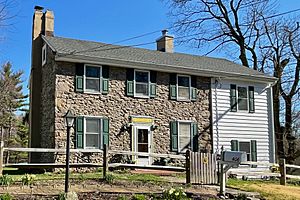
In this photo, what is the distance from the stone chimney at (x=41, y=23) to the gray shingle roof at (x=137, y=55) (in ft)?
1.86

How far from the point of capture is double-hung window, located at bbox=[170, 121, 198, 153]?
19828 mm

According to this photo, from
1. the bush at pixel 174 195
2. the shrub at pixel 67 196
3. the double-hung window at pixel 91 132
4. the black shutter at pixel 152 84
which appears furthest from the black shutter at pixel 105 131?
the shrub at pixel 67 196

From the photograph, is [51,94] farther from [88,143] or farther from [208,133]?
[208,133]

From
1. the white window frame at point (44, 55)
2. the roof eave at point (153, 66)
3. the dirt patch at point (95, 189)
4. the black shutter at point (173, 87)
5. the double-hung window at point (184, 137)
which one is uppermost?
the white window frame at point (44, 55)

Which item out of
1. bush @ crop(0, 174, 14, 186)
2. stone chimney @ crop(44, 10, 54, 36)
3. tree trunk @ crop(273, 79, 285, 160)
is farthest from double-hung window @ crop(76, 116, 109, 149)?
tree trunk @ crop(273, 79, 285, 160)

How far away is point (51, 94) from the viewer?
59.6 ft

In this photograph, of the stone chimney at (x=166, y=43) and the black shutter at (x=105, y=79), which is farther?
the stone chimney at (x=166, y=43)

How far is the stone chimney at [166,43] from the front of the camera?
2461cm

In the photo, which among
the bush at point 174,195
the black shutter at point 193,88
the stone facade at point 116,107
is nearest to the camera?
the bush at point 174,195

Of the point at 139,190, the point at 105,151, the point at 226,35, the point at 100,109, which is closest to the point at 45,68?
the point at 100,109

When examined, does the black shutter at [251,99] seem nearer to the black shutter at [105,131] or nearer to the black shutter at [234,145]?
the black shutter at [234,145]

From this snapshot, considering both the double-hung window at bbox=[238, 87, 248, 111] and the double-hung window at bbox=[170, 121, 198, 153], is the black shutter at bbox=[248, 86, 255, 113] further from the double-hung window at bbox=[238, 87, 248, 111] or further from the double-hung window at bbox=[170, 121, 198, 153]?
the double-hung window at bbox=[170, 121, 198, 153]

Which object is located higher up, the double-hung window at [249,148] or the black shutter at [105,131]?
the black shutter at [105,131]

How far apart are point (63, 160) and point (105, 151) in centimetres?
461
